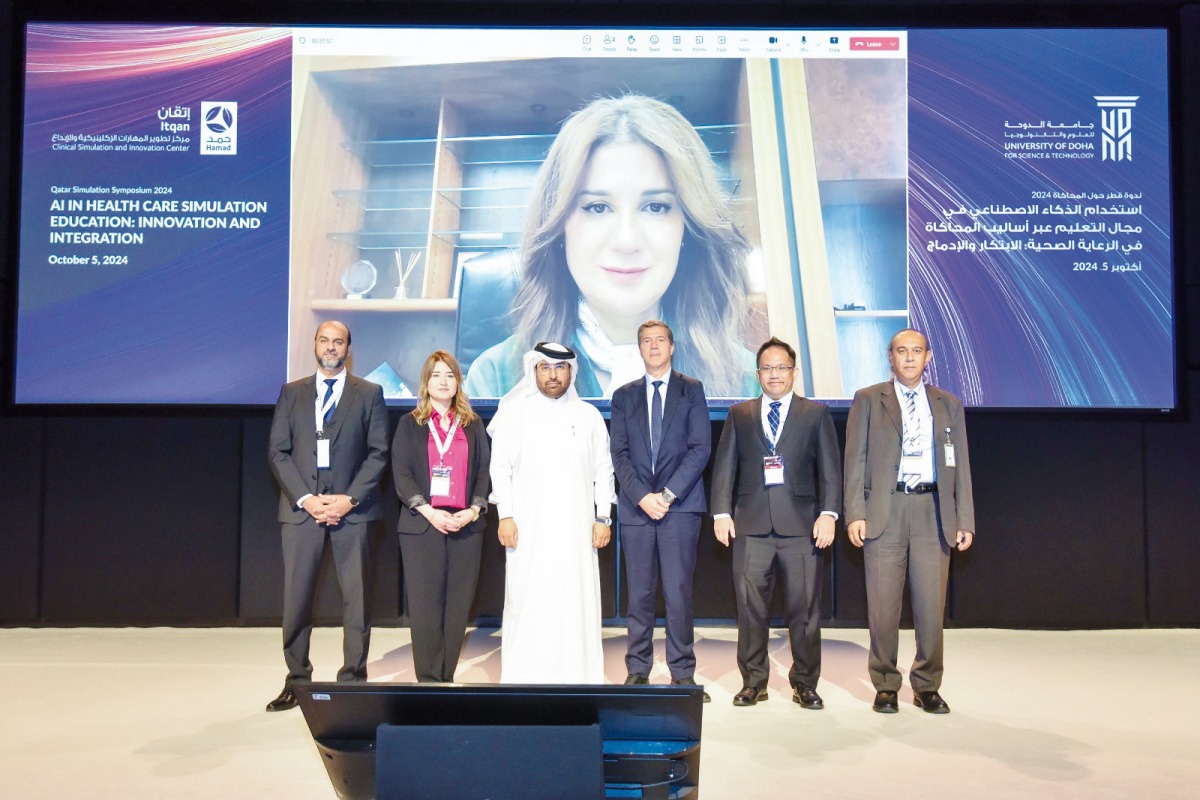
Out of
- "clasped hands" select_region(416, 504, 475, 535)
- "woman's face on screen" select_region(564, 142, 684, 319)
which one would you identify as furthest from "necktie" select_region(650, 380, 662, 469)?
"woman's face on screen" select_region(564, 142, 684, 319)

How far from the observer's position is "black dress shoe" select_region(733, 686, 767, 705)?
3.77 meters

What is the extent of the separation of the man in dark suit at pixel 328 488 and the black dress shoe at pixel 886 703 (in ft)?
6.92

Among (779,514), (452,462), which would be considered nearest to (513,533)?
(452,462)

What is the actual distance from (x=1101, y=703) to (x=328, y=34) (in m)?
5.26

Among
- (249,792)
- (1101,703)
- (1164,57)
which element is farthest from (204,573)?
(1164,57)

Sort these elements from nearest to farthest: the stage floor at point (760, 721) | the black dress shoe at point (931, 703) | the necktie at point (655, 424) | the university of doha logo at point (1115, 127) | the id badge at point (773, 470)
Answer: the stage floor at point (760, 721)
the black dress shoe at point (931, 703)
the id badge at point (773, 470)
the necktie at point (655, 424)
the university of doha logo at point (1115, 127)

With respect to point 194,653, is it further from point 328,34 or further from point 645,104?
point 645,104

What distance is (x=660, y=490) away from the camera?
13.2 feet

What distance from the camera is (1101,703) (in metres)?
3.82

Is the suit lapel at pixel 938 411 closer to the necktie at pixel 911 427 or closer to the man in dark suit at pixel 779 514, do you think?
the necktie at pixel 911 427

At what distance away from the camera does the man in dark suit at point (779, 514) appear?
12.6ft

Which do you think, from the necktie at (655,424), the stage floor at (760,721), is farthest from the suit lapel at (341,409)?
the necktie at (655,424)

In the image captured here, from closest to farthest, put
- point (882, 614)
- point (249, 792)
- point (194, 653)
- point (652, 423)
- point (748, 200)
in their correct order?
point (249, 792), point (882, 614), point (652, 423), point (194, 653), point (748, 200)

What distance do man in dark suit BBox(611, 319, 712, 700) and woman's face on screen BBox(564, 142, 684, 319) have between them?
4.00 ft
